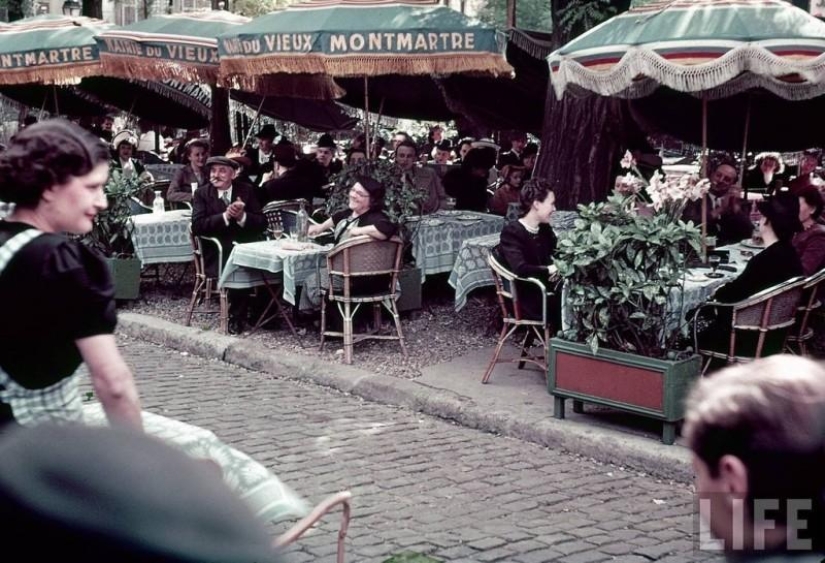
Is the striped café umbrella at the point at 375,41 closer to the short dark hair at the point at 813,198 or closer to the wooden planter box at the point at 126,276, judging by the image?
the wooden planter box at the point at 126,276

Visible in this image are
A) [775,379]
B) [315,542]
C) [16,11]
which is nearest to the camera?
[775,379]

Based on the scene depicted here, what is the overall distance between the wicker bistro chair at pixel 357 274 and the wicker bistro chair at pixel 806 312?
9.73 ft

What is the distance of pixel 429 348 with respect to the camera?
372 inches

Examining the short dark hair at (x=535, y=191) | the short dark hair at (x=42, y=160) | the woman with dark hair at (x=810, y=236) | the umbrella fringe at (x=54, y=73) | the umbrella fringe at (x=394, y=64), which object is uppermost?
the umbrella fringe at (x=54, y=73)

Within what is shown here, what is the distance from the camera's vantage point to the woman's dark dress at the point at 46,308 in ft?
9.28

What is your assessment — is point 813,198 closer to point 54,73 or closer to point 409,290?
point 409,290

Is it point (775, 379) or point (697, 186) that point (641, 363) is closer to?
point (697, 186)

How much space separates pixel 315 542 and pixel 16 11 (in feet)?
69.6

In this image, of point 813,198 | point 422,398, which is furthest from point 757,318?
point 422,398

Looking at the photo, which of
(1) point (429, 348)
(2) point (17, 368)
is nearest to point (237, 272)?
(1) point (429, 348)

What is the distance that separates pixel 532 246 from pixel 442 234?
2.82 metres

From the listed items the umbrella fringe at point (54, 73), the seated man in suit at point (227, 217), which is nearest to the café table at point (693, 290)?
the seated man in suit at point (227, 217)

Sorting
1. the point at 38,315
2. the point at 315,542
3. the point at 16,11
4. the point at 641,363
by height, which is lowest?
the point at 315,542

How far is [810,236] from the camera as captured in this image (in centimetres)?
844
